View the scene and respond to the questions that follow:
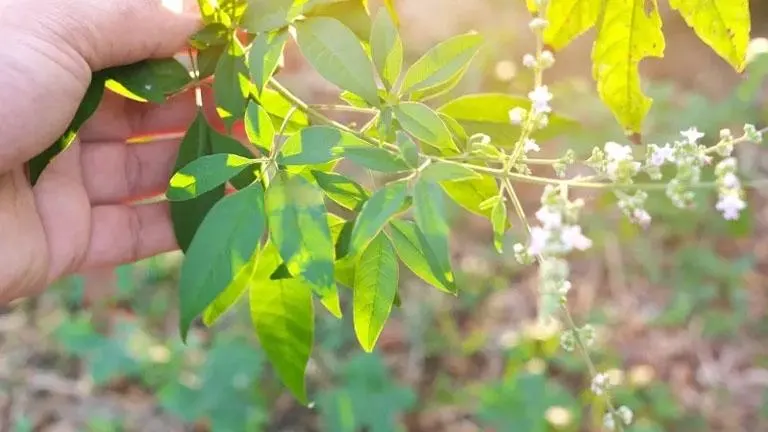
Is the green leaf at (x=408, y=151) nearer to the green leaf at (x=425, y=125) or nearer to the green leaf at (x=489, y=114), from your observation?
the green leaf at (x=425, y=125)

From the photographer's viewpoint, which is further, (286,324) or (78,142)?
(78,142)

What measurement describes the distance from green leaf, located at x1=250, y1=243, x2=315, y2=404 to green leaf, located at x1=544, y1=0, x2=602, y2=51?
0.90 feet

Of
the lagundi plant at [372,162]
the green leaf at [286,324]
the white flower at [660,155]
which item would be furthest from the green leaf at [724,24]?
the green leaf at [286,324]

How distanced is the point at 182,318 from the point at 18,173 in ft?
1.45

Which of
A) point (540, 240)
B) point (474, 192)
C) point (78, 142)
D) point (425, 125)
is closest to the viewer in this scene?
point (540, 240)

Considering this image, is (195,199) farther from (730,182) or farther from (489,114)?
(730,182)

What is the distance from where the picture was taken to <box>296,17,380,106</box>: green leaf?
60cm

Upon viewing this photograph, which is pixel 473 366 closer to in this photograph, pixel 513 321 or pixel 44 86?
pixel 513 321

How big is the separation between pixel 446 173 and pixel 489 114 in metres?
0.21

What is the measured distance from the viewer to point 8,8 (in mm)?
810

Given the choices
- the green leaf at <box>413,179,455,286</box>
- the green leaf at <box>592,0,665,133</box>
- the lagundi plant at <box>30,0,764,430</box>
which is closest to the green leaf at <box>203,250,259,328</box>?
the lagundi plant at <box>30,0,764,430</box>

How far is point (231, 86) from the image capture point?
0.67m

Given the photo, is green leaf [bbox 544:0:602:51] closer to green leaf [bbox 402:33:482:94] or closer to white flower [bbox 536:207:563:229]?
green leaf [bbox 402:33:482:94]

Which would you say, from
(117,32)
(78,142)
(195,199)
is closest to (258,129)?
(195,199)
